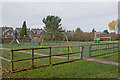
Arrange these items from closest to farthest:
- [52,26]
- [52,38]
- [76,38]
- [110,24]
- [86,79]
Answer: [86,79], [52,38], [76,38], [52,26], [110,24]

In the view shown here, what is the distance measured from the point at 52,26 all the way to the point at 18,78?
39.7m

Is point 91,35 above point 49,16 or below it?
below

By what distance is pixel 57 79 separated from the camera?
156 inches

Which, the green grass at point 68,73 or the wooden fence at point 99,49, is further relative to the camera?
the wooden fence at point 99,49

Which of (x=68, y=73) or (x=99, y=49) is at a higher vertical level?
(x=99, y=49)

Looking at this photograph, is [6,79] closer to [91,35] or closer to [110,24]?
[91,35]

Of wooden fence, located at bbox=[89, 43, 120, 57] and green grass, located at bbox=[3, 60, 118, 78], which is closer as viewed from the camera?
green grass, located at bbox=[3, 60, 118, 78]

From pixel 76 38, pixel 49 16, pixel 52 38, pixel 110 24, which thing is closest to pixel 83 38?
pixel 76 38

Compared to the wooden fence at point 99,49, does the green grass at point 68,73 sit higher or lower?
lower

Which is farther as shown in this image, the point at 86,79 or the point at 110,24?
the point at 110,24

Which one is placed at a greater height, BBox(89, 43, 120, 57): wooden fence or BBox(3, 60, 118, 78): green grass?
BBox(89, 43, 120, 57): wooden fence

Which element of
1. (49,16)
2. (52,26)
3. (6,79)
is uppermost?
(49,16)

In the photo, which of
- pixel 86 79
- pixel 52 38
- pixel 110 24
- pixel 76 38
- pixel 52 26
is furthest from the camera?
pixel 110 24

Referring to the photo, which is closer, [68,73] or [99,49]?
[68,73]
